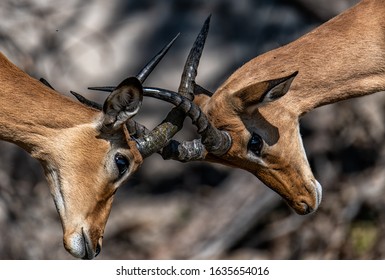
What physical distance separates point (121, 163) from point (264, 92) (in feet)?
3.29

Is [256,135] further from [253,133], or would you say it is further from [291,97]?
[291,97]

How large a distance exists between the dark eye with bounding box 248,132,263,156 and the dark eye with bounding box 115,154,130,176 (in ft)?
3.05

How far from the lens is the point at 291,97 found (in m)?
7.13

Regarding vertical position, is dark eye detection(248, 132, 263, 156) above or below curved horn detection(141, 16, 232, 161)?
below

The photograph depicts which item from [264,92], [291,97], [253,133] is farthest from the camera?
[291,97]

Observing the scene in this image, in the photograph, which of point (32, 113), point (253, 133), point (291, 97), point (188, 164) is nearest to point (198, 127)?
point (253, 133)

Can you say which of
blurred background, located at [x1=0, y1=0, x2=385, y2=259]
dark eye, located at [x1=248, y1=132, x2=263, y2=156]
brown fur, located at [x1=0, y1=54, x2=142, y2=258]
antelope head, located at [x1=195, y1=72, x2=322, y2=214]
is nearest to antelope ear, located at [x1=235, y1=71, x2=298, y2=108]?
antelope head, located at [x1=195, y1=72, x2=322, y2=214]

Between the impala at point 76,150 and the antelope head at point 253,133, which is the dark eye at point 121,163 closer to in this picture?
the impala at point 76,150

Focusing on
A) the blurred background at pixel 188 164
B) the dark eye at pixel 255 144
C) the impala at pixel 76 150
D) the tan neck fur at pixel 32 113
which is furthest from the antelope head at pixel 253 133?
the blurred background at pixel 188 164

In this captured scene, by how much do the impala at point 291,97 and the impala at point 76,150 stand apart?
478mm

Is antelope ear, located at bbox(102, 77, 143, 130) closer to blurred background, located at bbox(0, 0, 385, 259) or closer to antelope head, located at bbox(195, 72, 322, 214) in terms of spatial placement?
antelope head, located at bbox(195, 72, 322, 214)

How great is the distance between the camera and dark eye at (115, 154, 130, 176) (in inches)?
253

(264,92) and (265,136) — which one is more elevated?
(264,92)

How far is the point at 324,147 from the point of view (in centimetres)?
977
